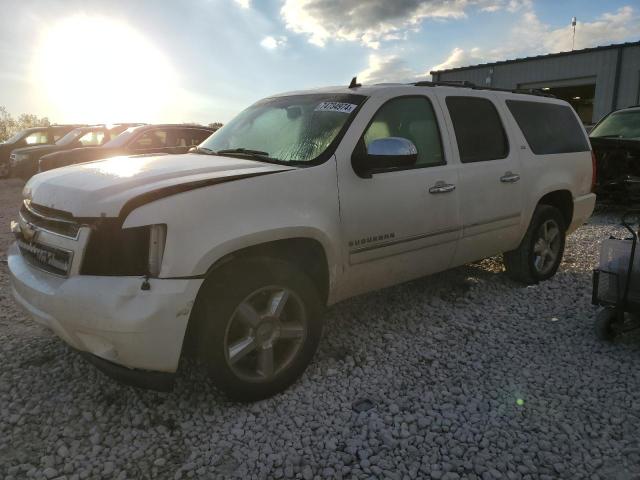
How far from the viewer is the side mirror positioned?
300 centimetres

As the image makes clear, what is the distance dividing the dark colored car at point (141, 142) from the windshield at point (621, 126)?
7.61m

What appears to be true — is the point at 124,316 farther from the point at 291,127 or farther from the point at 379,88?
the point at 379,88

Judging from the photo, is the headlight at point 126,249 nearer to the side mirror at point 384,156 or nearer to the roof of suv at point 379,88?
the side mirror at point 384,156

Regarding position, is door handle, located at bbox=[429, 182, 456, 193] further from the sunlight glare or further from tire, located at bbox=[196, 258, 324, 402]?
the sunlight glare

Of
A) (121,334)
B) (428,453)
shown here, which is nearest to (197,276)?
(121,334)

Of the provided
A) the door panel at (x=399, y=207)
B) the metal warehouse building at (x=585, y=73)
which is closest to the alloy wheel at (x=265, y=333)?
the door panel at (x=399, y=207)

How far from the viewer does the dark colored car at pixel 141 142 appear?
9.11 meters

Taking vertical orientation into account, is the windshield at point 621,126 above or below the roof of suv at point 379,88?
below

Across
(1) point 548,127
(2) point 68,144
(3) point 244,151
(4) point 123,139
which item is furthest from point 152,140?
(1) point 548,127

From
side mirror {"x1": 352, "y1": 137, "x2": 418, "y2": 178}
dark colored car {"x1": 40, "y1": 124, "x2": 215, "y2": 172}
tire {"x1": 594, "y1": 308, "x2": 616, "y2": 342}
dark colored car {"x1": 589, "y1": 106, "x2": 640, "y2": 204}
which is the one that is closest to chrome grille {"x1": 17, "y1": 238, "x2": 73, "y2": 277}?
side mirror {"x1": 352, "y1": 137, "x2": 418, "y2": 178}

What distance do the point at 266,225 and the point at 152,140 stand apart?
767 cm

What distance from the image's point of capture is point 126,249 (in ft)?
7.45

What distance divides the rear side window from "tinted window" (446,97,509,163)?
1.17 ft

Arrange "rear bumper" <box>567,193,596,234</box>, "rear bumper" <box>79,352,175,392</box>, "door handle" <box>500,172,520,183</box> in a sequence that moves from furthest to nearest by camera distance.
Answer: "rear bumper" <box>567,193,596,234</box> → "door handle" <box>500,172,520,183</box> → "rear bumper" <box>79,352,175,392</box>
